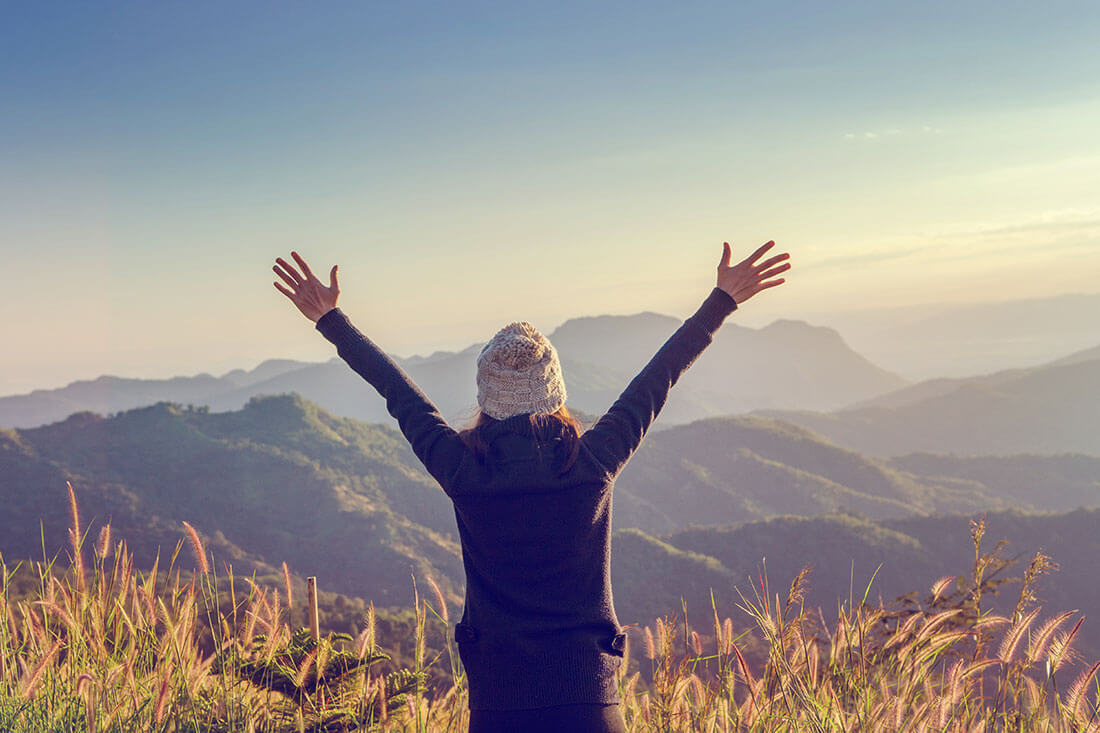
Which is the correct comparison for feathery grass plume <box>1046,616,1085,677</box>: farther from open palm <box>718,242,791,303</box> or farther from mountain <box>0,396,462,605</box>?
mountain <box>0,396,462,605</box>

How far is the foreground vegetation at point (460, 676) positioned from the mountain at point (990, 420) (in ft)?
585

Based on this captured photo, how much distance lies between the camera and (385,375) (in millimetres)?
3000

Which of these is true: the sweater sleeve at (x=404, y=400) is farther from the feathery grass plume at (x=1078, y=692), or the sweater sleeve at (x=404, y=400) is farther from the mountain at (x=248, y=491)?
the mountain at (x=248, y=491)

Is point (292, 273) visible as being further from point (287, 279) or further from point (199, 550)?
point (199, 550)

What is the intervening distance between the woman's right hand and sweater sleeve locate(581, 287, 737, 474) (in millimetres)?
157

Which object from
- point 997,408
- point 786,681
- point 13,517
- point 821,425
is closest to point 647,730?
point 786,681

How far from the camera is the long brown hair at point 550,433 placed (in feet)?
8.03

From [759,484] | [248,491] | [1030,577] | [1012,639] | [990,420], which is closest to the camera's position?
[1012,639]

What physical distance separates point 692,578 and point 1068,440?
142 meters

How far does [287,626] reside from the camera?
14.4 ft

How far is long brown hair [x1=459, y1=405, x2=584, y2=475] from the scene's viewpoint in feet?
8.03

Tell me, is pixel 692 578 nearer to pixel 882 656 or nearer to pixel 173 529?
pixel 173 529

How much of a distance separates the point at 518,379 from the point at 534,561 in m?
0.62

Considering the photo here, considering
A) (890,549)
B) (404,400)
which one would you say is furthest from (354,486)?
(404,400)
